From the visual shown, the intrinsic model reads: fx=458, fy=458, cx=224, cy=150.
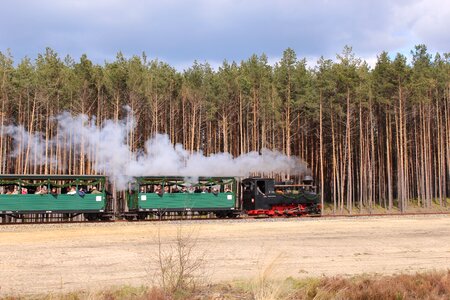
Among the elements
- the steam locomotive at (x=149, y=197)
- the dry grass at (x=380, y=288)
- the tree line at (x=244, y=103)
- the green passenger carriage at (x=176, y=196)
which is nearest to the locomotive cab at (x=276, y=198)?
the steam locomotive at (x=149, y=197)

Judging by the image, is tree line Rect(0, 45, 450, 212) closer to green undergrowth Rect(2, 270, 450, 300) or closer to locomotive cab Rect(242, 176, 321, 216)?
locomotive cab Rect(242, 176, 321, 216)

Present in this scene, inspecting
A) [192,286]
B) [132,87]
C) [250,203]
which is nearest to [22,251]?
[192,286]

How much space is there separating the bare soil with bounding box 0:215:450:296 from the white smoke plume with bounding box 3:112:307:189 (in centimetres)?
630

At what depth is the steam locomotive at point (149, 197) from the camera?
29.2 meters

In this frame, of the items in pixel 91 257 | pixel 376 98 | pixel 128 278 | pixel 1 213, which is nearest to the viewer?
pixel 128 278

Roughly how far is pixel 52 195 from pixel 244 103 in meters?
25.6

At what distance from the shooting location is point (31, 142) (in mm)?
43250

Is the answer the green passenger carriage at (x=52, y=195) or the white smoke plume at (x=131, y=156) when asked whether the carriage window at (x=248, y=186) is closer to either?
the white smoke plume at (x=131, y=156)

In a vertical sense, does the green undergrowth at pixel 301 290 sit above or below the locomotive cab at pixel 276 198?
below

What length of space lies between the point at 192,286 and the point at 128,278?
9.68 ft

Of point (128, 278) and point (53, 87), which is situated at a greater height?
point (53, 87)

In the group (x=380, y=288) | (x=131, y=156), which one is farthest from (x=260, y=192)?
(x=380, y=288)

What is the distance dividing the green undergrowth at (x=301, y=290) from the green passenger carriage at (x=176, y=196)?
69.2 feet

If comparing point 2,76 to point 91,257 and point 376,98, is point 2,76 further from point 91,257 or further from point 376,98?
point 376,98
